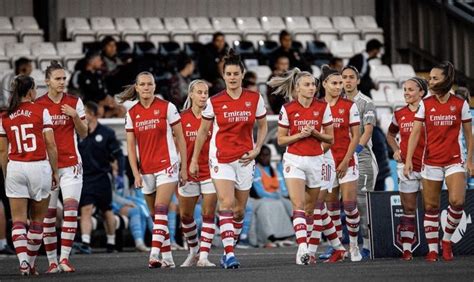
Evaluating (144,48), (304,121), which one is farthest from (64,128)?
(144,48)

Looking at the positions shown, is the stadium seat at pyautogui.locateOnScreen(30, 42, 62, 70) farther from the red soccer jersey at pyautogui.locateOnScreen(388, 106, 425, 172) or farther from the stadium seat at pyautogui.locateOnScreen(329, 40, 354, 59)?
the red soccer jersey at pyautogui.locateOnScreen(388, 106, 425, 172)

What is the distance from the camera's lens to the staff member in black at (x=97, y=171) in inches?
807

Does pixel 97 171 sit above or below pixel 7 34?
below

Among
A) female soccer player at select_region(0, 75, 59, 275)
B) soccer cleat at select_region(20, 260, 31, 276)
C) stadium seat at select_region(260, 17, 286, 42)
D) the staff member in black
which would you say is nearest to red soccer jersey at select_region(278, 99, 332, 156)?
female soccer player at select_region(0, 75, 59, 275)

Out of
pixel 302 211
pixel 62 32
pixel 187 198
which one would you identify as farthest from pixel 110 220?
pixel 62 32

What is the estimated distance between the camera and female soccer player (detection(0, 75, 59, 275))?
585 inches

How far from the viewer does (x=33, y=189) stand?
1486cm

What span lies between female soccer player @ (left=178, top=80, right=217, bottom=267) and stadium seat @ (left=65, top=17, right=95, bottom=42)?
34.2 ft

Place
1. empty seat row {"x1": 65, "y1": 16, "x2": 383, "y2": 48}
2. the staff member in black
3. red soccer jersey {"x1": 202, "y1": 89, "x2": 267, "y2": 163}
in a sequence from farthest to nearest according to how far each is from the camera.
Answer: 1. empty seat row {"x1": 65, "y1": 16, "x2": 383, "y2": 48}
2. the staff member in black
3. red soccer jersey {"x1": 202, "y1": 89, "x2": 267, "y2": 163}

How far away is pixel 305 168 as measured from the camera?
1547cm

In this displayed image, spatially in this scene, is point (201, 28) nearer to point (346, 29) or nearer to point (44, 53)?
point (346, 29)

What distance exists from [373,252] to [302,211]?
2.32 metres

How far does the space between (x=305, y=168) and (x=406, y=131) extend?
1.74 metres

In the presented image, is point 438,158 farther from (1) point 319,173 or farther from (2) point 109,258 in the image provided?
(2) point 109,258
